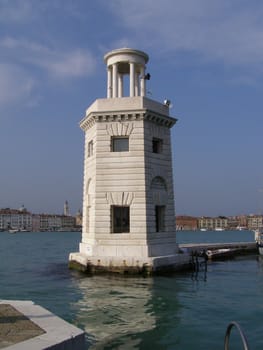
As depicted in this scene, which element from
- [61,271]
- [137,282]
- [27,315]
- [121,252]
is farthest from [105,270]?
[27,315]

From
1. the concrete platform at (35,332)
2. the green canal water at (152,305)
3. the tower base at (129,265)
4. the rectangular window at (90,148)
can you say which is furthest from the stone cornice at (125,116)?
the concrete platform at (35,332)

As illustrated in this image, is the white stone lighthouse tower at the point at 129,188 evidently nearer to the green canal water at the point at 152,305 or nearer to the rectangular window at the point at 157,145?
the rectangular window at the point at 157,145

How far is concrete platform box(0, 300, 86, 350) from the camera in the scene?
644 centimetres

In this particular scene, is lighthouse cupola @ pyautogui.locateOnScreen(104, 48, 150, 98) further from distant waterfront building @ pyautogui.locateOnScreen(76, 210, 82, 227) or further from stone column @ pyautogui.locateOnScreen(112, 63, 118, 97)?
distant waterfront building @ pyautogui.locateOnScreen(76, 210, 82, 227)

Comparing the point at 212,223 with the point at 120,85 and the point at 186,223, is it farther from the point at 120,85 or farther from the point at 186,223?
the point at 120,85

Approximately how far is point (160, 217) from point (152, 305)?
9.24 meters

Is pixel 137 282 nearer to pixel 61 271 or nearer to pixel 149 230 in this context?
pixel 149 230

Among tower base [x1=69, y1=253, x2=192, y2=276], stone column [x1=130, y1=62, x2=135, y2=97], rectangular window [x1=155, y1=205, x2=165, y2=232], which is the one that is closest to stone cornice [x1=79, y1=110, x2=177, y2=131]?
stone column [x1=130, y1=62, x2=135, y2=97]

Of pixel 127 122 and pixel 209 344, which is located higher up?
pixel 127 122

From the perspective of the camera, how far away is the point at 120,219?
2153 centimetres

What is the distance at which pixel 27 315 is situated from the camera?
822 centimetres

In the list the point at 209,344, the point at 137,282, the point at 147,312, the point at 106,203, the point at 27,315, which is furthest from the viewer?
the point at 106,203

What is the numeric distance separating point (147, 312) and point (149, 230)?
27.4ft

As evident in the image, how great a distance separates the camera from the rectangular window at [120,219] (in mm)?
21375
